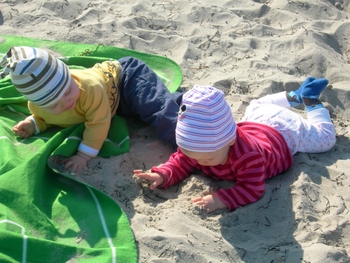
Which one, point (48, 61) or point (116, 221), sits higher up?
point (48, 61)

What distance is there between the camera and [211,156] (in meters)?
3.20

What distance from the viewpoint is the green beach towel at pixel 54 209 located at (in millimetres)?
2957

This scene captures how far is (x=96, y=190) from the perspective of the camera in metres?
3.45

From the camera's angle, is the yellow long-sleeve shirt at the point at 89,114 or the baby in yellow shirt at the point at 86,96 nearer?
the baby in yellow shirt at the point at 86,96

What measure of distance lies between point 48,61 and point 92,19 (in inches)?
94.7

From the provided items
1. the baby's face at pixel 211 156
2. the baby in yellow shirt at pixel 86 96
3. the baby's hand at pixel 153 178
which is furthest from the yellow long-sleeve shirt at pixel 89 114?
the baby's face at pixel 211 156

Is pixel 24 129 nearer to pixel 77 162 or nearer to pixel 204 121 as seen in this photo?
pixel 77 162

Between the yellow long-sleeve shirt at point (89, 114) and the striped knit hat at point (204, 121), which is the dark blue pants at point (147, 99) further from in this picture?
the striped knit hat at point (204, 121)

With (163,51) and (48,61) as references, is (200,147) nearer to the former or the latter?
(48,61)

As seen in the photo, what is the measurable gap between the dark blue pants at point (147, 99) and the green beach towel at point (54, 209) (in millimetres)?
178

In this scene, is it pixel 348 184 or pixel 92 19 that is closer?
pixel 348 184

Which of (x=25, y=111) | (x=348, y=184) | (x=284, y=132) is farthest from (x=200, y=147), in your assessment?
(x=25, y=111)

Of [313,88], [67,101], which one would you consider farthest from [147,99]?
[313,88]

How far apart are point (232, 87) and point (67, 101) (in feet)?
5.61
